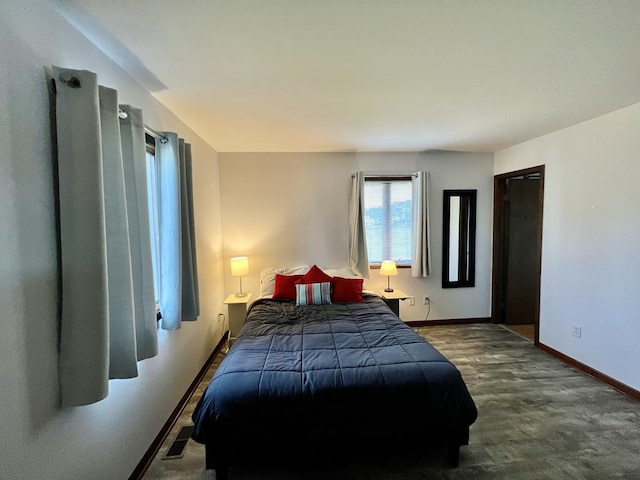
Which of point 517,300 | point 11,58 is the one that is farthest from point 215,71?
point 517,300

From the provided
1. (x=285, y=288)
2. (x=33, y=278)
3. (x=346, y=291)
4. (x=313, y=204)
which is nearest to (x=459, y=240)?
(x=346, y=291)

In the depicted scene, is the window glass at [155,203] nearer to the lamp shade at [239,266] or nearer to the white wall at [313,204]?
the lamp shade at [239,266]

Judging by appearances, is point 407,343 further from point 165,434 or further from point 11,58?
point 11,58

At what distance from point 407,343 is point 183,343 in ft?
5.90

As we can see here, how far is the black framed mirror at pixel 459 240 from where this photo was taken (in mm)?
4250

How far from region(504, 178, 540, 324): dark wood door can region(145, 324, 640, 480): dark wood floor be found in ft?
4.26

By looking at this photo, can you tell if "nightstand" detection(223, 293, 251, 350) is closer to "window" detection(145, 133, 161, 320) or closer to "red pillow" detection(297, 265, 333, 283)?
"red pillow" detection(297, 265, 333, 283)

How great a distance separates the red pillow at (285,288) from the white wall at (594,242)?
2.80 m

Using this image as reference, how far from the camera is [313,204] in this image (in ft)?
13.5

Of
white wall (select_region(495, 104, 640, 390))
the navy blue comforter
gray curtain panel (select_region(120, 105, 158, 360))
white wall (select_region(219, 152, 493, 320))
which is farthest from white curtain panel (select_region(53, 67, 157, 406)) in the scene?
white wall (select_region(495, 104, 640, 390))

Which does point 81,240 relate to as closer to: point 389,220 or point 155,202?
point 155,202

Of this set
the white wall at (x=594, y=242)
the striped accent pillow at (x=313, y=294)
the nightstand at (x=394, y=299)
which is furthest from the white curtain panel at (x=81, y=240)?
the white wall at (x=594, y=242)

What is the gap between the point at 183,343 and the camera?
259 cm

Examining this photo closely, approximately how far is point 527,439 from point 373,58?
8.51 feet
